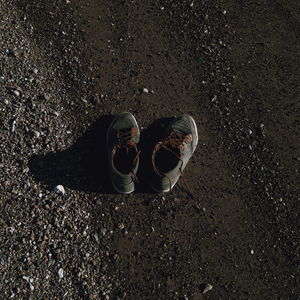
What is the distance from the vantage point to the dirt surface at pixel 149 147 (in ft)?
13.0

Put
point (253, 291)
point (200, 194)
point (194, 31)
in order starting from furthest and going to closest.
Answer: point (194, 31), point (200, 194), point (253, 291)

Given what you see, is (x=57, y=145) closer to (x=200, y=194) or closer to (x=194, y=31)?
(x=200, y=194)

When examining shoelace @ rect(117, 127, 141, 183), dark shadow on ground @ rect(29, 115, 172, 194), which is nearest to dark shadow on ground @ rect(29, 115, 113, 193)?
dark shadow on ground @ rect(29, 115, 172, 194)

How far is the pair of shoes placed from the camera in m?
3.97

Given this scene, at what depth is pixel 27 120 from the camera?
4363 millimetres

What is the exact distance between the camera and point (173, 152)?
4062 mm

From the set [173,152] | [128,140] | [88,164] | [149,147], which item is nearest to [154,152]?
[173,152]

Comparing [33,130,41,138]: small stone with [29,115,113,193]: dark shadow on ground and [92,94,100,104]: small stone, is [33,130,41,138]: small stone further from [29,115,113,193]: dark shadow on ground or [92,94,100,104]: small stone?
[92,94,100,104]: small stone

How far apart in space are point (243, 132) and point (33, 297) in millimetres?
3218

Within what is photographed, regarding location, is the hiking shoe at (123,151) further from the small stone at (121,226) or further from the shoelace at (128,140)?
the small stone at (121,226)

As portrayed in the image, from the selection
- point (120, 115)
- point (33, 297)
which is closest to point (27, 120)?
point (120, 115)

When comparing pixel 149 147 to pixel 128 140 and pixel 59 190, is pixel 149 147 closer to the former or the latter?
pixel 128 140

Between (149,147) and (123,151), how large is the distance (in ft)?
1.44

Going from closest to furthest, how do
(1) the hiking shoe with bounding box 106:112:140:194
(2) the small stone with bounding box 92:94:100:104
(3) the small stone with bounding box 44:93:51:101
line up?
(1) the hiking shoe with bounding box 106:112:140:194 < (3) the small stone with bounding box 44:93:51:101 < (2) the small stone with bounding box 92:94:100:104
